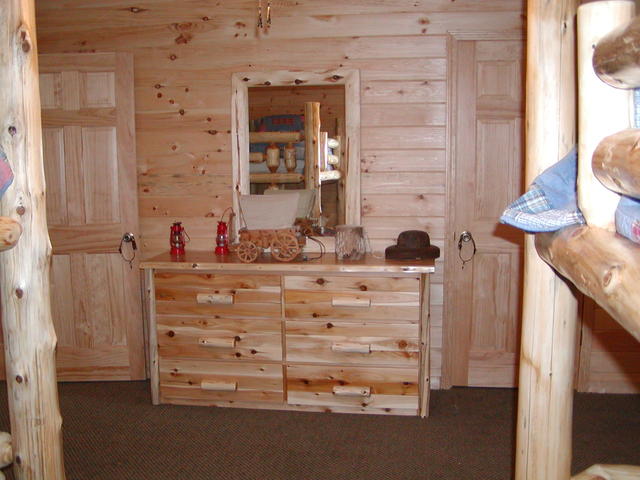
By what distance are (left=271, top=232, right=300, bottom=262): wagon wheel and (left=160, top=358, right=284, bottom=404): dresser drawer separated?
1.91 feet

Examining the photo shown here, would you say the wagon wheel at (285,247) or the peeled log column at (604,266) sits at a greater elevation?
the peeled log column at (604,266)

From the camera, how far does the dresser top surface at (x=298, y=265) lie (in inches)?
123

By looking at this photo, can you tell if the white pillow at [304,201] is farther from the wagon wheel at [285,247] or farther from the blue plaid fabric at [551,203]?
the blue plaid fabric at [551,203]

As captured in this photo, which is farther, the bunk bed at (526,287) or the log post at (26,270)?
the log post at (26,270)

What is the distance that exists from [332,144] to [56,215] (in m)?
1.72

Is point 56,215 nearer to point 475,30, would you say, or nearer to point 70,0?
point 70,0

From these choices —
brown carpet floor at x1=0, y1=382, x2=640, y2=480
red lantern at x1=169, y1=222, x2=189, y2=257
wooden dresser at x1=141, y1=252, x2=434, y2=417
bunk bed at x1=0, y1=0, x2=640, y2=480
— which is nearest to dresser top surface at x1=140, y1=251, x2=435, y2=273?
wooden dresser at x1=141, y1=252, x2=434, y2=417

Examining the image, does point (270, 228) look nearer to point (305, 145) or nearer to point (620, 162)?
point (305, 145)

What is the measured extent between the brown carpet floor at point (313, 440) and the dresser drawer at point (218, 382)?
0.08 metres

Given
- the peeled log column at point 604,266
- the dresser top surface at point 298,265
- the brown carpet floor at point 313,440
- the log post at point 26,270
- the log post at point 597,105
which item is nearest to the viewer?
the peeled log column at point 604,266

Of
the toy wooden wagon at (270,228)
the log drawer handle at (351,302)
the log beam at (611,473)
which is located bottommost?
the log beam at (611,473)

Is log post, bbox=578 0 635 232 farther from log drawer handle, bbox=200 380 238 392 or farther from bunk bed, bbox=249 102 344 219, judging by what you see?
log drawer handle, bbox=200 380 238 392

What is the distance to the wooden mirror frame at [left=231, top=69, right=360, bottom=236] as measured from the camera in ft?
11.6

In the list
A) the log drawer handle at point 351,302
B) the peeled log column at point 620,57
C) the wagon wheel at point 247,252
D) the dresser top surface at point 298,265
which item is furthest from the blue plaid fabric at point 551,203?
the wagon wheel at point 247,252
